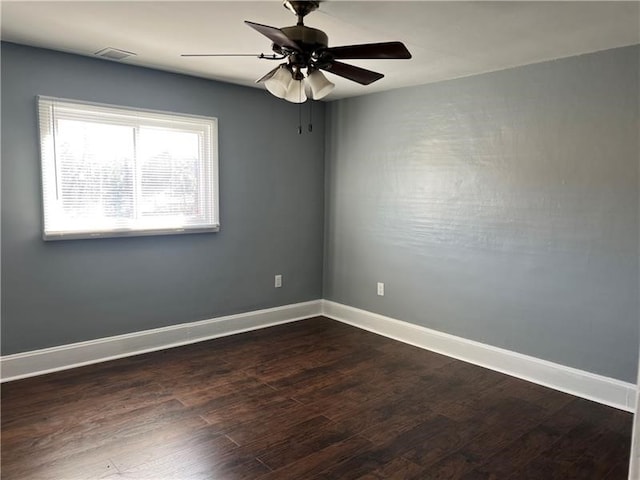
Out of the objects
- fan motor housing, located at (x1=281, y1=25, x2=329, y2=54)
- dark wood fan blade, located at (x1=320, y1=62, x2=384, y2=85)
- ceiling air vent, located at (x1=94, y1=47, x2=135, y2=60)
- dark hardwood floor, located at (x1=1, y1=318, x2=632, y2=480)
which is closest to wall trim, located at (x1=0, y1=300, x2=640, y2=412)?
dark hardwood floor, located at (x1=1, y1=318, x2=632, y2=480)

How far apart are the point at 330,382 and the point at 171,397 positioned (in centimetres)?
109

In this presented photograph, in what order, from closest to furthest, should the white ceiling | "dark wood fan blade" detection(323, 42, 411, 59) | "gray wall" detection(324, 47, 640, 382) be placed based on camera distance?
1. "dark wood fan blade" detection(323, 42, 411, 59)
2. the white ceiling
3. "gray wall" detection(324, 47, 640, 382)

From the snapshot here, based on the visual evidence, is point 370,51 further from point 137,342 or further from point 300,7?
point 137,342

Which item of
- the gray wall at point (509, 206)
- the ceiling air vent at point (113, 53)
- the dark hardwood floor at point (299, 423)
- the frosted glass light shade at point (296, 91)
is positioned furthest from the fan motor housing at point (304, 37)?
the dark hardwood floor at point (299, 423)

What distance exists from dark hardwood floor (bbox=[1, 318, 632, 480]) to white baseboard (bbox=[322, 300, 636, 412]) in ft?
0.34

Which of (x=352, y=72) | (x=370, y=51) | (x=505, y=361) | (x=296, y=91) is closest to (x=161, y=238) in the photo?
(x=296, y=91)

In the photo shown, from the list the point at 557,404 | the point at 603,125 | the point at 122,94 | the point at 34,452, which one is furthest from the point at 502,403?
the point at 122,94

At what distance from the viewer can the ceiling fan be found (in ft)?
6.76

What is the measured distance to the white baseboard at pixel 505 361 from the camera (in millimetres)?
2924

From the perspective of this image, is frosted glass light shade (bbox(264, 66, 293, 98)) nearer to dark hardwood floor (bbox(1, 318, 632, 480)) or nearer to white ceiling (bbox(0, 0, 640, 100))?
white ceiling (bbox(0, 0, 640, 100))

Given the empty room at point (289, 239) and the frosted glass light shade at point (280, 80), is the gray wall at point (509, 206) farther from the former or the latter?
the frosted glass light shade at point (280, 80)

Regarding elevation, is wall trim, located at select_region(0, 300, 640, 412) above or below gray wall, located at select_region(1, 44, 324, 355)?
below

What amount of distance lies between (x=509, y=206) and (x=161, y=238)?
2.79m

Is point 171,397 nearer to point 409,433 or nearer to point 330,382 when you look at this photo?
point 330,382
